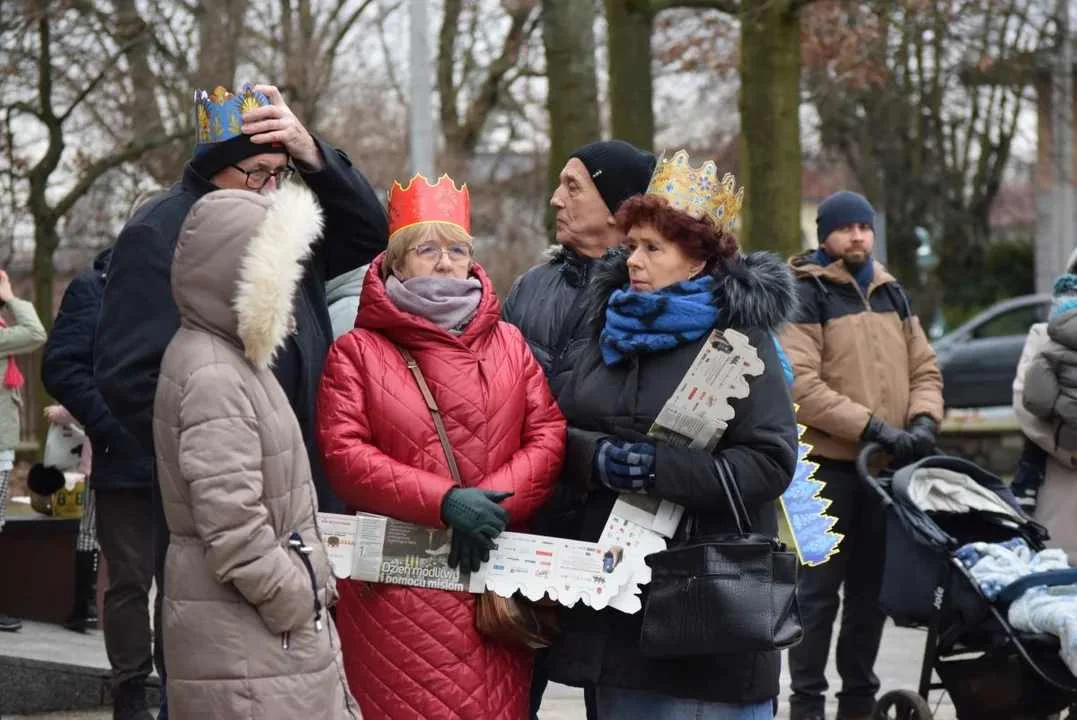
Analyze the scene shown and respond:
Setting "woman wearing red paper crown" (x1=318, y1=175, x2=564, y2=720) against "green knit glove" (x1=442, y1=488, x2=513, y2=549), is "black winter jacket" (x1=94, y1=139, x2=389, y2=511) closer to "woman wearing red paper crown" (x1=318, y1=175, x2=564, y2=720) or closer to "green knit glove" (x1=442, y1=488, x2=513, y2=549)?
"woman wearing red paper crown" (x1=318, y1=175, x2=564, y2=720)

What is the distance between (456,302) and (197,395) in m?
0.91

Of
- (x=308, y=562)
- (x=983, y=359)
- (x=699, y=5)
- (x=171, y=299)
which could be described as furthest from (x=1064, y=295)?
(x=983, y=359)

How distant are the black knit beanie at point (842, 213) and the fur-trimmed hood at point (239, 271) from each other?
3890 millimetres

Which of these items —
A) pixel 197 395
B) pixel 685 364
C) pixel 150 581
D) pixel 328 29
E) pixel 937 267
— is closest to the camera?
pixel 197 395

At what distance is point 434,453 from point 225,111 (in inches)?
40.6

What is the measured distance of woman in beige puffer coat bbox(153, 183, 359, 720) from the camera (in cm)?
404

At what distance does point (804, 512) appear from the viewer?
5.25 meters

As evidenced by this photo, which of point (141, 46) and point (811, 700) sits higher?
point (141, 46)

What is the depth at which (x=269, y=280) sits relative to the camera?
4141 millimetres

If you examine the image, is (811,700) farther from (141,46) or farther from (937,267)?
(937,267)

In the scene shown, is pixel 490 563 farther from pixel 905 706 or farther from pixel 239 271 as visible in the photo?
pixel 905 706

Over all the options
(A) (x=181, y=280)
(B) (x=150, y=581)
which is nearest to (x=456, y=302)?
(A) (x=181, y=280)

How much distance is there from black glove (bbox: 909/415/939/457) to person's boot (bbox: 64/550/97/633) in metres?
3.89

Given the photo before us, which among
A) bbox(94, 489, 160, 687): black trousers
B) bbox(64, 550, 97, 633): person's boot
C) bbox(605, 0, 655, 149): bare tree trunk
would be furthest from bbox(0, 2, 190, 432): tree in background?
bbox(94, 489, 160, 687): black trousers
